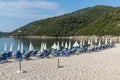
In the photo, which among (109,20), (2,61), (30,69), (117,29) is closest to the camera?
(30,69)

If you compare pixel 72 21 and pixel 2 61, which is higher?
pixel 72 21

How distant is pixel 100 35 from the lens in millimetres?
123062

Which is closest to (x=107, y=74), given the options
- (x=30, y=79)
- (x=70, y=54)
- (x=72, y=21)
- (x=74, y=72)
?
(x=74, y=72)

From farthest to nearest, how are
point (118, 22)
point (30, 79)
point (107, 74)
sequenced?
point (118, 22)
point (107, 74)
point (30, 79)

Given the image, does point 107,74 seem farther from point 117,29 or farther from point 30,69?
point 117,29

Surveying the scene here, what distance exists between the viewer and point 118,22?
13375cm

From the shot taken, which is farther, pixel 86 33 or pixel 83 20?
pixel 83 20

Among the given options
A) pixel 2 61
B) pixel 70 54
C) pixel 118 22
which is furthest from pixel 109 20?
pixel 2 61

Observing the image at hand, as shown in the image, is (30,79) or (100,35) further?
(100,35)

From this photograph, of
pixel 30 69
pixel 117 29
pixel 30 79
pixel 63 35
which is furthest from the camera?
pixel 63 35

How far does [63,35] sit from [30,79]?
531 ft

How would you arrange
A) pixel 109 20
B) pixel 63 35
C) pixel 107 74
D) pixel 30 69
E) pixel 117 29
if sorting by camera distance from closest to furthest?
1. pixel 107 74
2. pixel 30 69
3. pixel 117 29
4. pixel 109 20
5. pixel 63 35

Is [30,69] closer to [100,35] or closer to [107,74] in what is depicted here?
[107,74]

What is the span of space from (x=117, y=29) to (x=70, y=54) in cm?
9055
